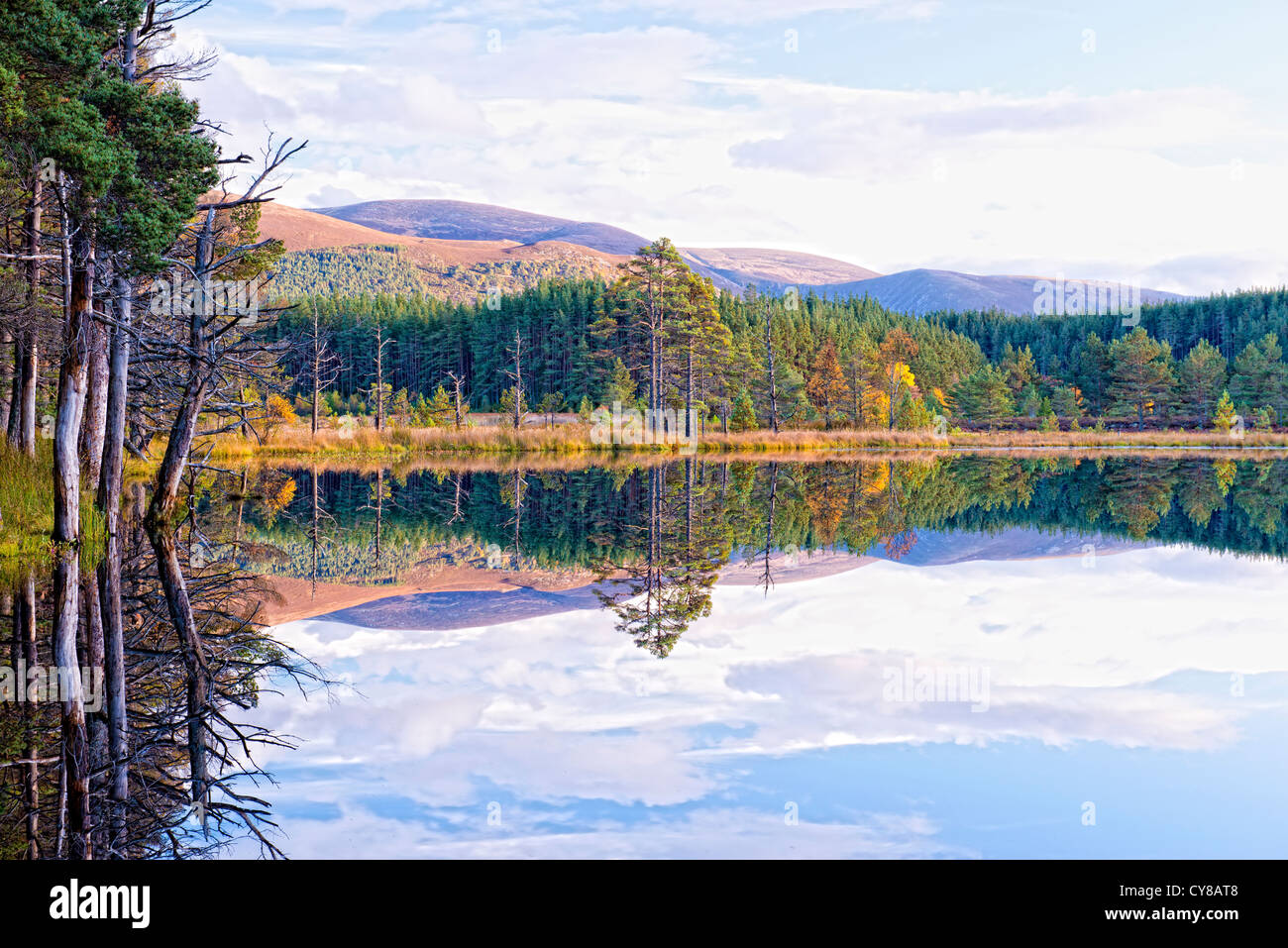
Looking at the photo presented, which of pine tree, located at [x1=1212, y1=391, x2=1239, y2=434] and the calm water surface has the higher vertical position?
pine tree, located at [x1=1212, y1=391, x2=1239, y2=434]

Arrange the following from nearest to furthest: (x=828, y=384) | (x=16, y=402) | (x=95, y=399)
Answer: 1. (x=95, y=399)
2. (x=16, y=402)
3. (x=828, y=384)

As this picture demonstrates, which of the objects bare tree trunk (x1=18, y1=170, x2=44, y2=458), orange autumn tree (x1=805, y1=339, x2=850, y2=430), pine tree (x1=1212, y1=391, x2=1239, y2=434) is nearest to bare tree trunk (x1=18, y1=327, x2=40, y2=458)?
bare tree trunk (x1=18, y1=170, x2=44, y2=458)

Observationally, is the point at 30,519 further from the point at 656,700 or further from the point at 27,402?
the point at 656,700

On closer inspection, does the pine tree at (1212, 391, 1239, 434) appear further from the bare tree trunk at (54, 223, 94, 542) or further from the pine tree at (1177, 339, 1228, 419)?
the bare tree trunk at (54, 223, 94, 542)

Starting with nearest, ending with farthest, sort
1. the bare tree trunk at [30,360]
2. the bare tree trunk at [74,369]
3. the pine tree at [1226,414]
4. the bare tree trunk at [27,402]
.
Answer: the bare tree trunk at [74,369]
the bare tree trunk at [30,360]
the bare tree trunk at [27,402]
the pine tree at [1226,414]

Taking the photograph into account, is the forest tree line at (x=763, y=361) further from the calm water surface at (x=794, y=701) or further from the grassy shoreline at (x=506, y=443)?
the calm water surface at (x=794, y=701)

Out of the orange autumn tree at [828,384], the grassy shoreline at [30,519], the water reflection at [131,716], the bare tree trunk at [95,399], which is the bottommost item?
the water reflection at [131,716]

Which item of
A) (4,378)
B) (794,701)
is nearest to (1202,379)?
(4,378)

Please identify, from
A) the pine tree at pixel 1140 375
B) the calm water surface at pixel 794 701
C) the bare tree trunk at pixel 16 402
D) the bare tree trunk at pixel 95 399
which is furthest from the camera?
the pine tree at pixel 1140 375

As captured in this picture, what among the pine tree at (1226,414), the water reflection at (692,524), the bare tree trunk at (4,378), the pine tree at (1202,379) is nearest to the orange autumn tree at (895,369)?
the pine tree at (1202,379)

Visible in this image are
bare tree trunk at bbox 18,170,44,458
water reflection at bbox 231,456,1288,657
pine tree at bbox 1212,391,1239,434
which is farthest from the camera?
pine tree at bbox 1212,391,1239,434

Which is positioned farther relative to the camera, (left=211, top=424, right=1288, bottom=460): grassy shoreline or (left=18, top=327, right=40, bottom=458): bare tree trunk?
(left=211, top=424, right=1288, bottom=460): grassy shoreline
